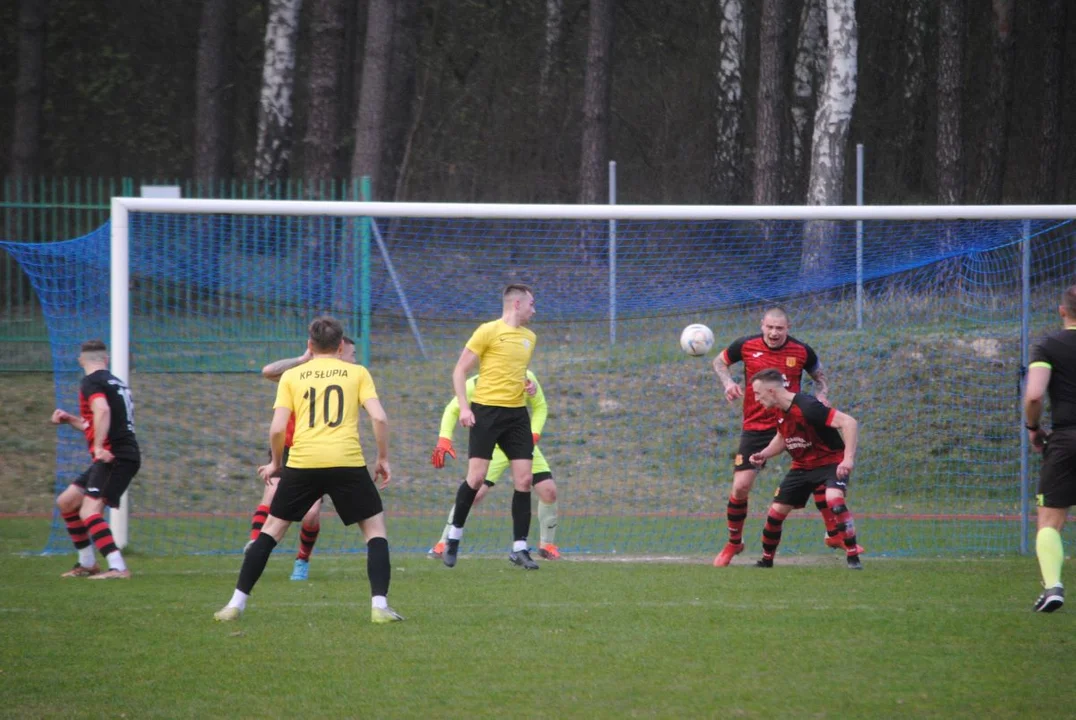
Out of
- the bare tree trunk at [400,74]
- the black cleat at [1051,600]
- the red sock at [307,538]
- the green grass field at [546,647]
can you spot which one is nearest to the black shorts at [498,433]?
the green grass field at [546,647]

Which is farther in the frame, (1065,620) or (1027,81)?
(1027,81)

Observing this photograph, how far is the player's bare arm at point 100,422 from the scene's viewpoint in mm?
8320

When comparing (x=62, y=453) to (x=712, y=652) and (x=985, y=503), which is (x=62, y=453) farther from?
(x=985, y=503)

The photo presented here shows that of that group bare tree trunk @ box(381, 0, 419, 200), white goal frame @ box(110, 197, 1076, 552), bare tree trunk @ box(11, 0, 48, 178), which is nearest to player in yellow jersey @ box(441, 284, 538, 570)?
white goal frame @ box(110, 197, 1076, 552)

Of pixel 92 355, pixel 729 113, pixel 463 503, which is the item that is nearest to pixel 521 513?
pixel 463 503

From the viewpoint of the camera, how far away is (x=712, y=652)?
5938 mm

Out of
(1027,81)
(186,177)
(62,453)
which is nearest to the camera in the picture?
(62,453)

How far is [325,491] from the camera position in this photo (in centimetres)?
660

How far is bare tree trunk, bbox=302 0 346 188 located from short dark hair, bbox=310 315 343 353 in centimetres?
1159

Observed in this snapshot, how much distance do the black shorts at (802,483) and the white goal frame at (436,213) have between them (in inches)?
78.2

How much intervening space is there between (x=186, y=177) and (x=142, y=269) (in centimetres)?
1774

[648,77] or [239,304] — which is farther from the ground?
[648,77]

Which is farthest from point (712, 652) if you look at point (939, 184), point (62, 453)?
point (939, 184)

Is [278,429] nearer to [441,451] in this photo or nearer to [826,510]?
[441,451]
